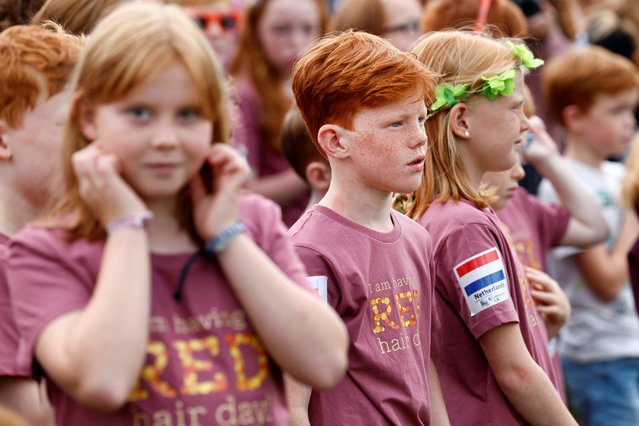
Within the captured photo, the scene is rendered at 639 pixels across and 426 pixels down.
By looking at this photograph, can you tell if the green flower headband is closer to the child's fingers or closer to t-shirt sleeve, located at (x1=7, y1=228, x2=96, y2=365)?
the child's fingers

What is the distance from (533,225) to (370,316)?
6.15 feet

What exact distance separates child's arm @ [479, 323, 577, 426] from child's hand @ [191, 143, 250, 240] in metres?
1.49

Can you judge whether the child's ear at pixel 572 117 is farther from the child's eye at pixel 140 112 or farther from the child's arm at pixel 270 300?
the child's eye at pixel 140 112

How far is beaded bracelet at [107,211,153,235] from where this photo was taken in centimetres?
244

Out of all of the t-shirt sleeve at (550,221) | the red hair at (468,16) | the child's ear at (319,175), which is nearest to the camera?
the child's ear at (319,175)

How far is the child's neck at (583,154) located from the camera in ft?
20.9

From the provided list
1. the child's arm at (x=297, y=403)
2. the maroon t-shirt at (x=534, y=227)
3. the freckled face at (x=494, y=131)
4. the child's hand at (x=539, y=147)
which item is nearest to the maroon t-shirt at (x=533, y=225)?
the maroon t-shirt at (x=534, y=227)

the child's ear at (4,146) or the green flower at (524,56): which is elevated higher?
the child's ear at (4,146)

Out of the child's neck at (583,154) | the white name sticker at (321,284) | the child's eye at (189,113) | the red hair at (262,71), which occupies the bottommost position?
the child's neck at (583,154)

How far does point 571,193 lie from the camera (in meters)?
5.55

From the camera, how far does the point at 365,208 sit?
3.62 metres

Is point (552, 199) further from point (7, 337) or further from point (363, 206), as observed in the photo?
point (7, 337)

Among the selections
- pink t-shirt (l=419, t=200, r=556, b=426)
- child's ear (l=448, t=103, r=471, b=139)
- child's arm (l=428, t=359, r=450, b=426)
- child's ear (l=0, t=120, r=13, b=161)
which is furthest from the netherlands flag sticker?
child's ear (l=0, t=120, r=13, b=161)

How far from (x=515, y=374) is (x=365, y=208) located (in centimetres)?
75
